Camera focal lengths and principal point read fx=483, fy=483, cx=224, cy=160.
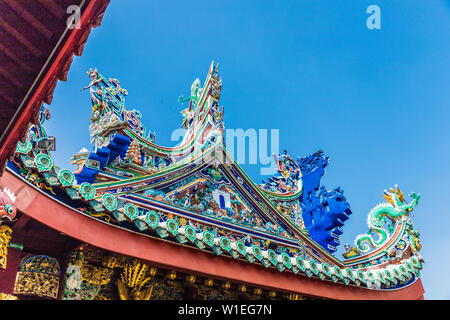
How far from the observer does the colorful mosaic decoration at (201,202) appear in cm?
596

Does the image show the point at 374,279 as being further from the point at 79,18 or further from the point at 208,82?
the point at 79,18

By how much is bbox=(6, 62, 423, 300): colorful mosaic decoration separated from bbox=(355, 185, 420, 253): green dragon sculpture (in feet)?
0.08

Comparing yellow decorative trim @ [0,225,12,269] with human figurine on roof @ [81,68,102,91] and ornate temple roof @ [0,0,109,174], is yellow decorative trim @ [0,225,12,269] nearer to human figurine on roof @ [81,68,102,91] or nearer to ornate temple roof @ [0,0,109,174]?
ornate temple roof @ [0,0,109,174]

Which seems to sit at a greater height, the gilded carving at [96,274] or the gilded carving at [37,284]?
the gilded carving at [96,274]

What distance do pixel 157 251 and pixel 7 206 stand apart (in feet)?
6.89

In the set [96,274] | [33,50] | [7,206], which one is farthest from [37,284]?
[33,50]

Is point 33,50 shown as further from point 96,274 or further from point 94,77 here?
point 94,77

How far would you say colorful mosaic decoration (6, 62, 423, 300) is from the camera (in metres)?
5.96

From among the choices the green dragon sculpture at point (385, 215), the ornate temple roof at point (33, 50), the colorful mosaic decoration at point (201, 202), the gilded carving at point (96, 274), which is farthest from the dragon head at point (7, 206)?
the green dragon sculpture at point (385, 215)

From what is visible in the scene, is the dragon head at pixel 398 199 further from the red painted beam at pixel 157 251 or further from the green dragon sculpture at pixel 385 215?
the red painted beam at pixel 157 251

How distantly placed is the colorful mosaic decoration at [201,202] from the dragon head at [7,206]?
4cm

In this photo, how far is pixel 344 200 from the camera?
11.0 meters

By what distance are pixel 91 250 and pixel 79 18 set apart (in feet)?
11.6

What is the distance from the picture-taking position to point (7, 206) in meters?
4.82
